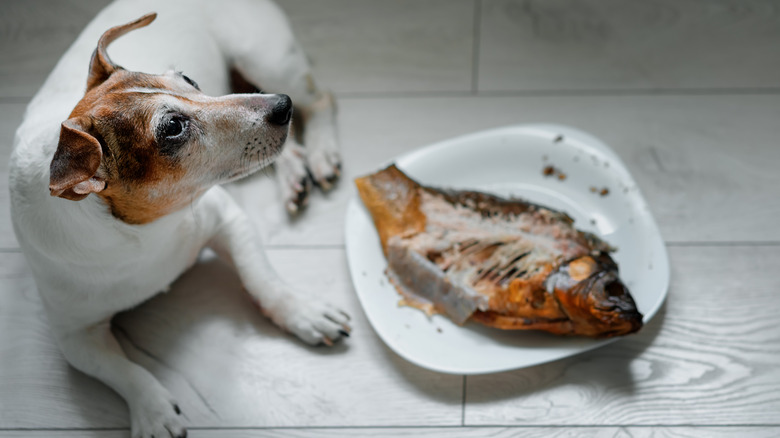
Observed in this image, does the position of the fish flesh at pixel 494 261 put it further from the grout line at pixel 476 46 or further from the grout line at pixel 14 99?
the grout line at pixel 14 99

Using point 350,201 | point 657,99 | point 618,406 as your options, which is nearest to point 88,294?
point 350,201

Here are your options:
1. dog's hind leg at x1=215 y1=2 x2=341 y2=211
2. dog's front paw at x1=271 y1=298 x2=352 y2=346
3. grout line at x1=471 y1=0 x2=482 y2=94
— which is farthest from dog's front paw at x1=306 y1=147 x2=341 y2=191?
grout line at x1=471 y1=0 x2=482 y2=94

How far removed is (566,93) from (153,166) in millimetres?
1245

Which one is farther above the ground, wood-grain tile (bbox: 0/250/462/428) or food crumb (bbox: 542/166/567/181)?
food crumb (bbox: 542/166/567/181)

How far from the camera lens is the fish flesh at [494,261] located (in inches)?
55.3

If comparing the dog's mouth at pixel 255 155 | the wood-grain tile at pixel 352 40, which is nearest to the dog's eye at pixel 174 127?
the dog's mouth at pixel 255 155

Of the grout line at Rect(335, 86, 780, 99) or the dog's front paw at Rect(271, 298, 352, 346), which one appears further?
the grout line at Rect(335, 86, 780, 99)

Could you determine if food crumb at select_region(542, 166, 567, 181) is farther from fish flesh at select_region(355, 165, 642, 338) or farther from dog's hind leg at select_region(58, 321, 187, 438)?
dog's hind leg at select_region(58, 321, 187, 438)

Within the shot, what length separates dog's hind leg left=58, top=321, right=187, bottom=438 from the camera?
1472 millimetres

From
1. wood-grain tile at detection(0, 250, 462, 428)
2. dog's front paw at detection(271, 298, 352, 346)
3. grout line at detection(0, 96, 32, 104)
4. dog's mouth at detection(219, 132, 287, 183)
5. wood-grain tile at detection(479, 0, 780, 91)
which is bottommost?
wood-grain tile at detection(0, 250, 462, 428)

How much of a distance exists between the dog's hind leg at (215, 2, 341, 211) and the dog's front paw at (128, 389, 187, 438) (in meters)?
0.56

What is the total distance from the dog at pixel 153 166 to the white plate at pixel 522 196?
146 mm

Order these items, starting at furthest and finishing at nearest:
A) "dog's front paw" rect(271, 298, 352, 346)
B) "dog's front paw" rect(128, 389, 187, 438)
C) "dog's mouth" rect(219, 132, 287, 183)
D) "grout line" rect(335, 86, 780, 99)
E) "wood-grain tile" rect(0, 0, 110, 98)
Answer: "wood-grain tile" rect(0, 0, 110, 98) < "grout line" rect(335, 86, 780, 99) < "dog's front paw" rect(271, 298, 352, 346) < "dog's front paw" rect(128, 389, 187, 438) < "dog's mouth" rect(219, 132, 287, 183)

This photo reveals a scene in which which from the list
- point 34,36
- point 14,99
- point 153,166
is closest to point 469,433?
point 153,166
